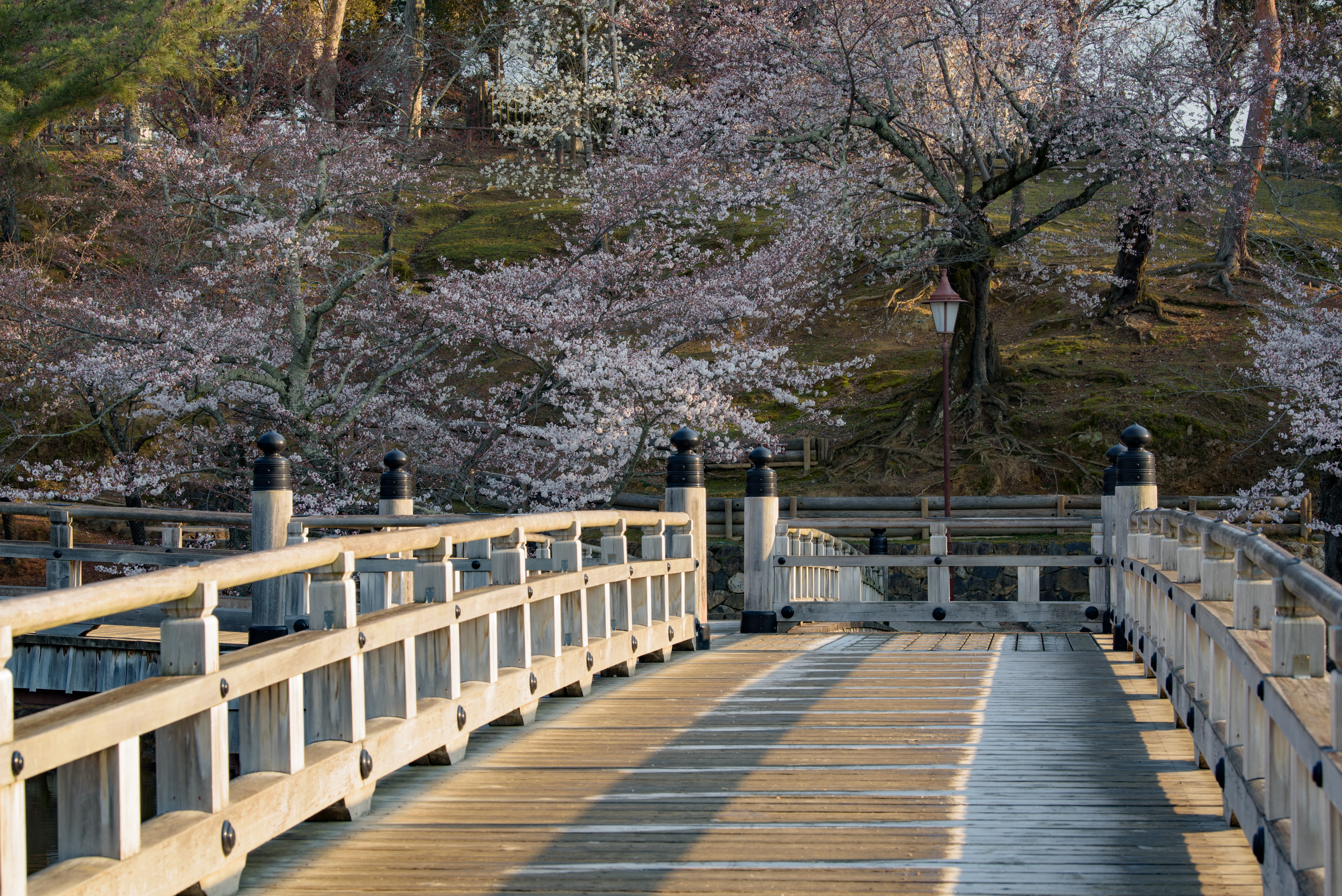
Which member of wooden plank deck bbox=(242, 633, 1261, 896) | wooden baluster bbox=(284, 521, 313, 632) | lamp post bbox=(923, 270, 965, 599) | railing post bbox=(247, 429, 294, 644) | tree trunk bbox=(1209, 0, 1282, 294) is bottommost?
wooden plank deck bbox=(242, 633, 1261, 896)

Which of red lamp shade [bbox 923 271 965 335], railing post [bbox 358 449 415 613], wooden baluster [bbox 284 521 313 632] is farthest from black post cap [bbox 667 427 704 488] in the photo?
red lamp shade [bbox 923 271 965 335]

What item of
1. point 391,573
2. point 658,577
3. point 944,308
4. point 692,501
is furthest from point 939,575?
point 944,308

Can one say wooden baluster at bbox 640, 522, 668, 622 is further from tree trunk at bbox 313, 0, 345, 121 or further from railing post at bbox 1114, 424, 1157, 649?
tree trunk at bbox 313, 0, 345, 121

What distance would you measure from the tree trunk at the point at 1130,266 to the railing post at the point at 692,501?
1792 centimetres

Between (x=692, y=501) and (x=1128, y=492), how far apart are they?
3.37 metres

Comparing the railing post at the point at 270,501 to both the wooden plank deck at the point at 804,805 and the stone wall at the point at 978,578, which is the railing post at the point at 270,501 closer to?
the wooden plank deck at the point at 804,805

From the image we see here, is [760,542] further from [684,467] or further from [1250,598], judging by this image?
[1250,598]

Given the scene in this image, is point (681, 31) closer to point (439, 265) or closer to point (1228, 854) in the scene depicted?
point (439, 265)

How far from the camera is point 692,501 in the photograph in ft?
31.4

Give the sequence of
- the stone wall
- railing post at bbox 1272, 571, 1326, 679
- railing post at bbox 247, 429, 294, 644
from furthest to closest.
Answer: the stone wall
railing post at bbox 247, 429, 294, 644
railing post at bbox 1272, 571, 1326, 679

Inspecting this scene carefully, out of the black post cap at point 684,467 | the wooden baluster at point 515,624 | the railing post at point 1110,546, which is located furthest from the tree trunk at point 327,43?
the wooden baluster at point 515,624

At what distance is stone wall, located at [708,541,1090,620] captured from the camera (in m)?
19.5

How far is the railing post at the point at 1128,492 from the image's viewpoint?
9.32 metres

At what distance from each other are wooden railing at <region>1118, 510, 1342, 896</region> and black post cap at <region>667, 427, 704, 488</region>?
4081 mm
